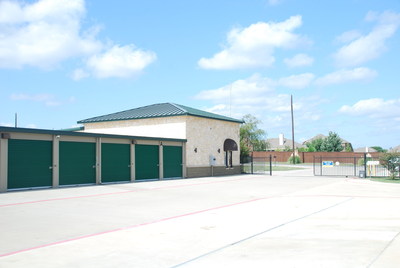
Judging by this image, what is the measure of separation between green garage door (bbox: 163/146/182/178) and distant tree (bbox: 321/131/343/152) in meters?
58.8

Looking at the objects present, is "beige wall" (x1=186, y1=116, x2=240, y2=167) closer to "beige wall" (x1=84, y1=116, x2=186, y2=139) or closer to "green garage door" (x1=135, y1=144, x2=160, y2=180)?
"beige wall" (x1=84, y1=116, x2=186, y2=139)

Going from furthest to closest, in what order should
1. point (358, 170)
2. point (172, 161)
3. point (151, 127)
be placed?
point (358, 170) → point (151, 127) → point (172, 161)

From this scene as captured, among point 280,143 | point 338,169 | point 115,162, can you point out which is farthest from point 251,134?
point 280,143

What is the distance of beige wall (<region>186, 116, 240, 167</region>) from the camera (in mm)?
31078

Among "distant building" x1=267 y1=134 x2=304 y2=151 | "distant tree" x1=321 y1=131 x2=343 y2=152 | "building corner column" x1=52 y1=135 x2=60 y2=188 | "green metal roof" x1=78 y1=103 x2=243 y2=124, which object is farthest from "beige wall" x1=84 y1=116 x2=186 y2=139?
"distant building" x1=267 y1=134 x2=304 y2=151

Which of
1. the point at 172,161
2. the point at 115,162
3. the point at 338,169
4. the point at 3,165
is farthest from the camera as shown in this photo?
the point at 338,169

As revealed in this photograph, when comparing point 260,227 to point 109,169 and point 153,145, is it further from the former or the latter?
point 153,145

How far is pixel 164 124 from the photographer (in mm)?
31484

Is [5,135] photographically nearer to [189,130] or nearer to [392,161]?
[189,130]

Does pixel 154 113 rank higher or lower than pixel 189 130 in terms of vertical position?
higher

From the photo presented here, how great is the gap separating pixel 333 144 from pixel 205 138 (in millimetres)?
55807

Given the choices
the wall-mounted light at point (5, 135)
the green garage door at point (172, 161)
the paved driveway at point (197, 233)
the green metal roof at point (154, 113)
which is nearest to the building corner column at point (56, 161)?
the wall-mounted light at point (5, 135)

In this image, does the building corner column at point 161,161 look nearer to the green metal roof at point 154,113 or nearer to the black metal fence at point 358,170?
the green metal roof at point 154,113

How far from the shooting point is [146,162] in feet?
88.5
